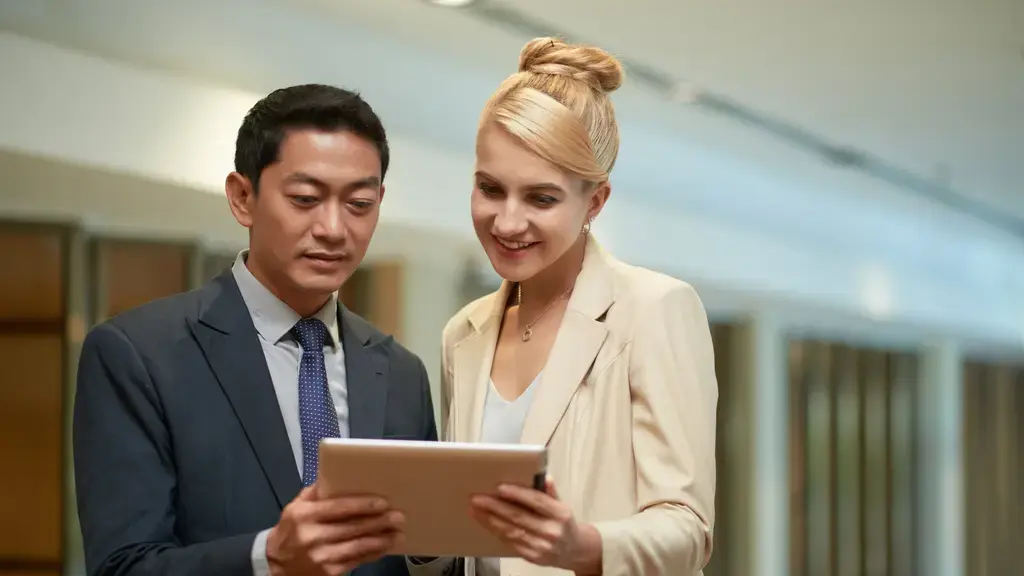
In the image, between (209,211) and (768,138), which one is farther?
(768,138)

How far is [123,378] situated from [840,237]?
8.55 m

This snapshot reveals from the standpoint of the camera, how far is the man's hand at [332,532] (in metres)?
1.73

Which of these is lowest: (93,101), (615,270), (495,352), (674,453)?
(674,453)

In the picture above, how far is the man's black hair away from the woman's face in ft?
0.74

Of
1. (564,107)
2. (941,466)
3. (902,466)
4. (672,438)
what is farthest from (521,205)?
(941,466)

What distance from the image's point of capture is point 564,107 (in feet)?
7.11

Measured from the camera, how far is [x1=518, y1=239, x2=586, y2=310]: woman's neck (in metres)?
2.34

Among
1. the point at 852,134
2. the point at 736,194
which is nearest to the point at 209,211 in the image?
the point at 852,134

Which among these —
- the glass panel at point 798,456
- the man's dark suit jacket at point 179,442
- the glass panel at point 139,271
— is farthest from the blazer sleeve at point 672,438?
the glass panel at point 798,456

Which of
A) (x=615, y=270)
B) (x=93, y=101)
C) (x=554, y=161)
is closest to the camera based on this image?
(x=554, y=161)

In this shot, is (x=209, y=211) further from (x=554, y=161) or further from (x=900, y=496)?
(x=900, y=496)

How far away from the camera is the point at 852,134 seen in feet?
23.5

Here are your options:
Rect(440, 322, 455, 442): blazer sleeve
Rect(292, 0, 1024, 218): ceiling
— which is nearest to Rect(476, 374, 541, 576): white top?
Rect(440, 322, 455, 442): blazer sleeve

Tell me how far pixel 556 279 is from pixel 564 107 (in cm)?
37
